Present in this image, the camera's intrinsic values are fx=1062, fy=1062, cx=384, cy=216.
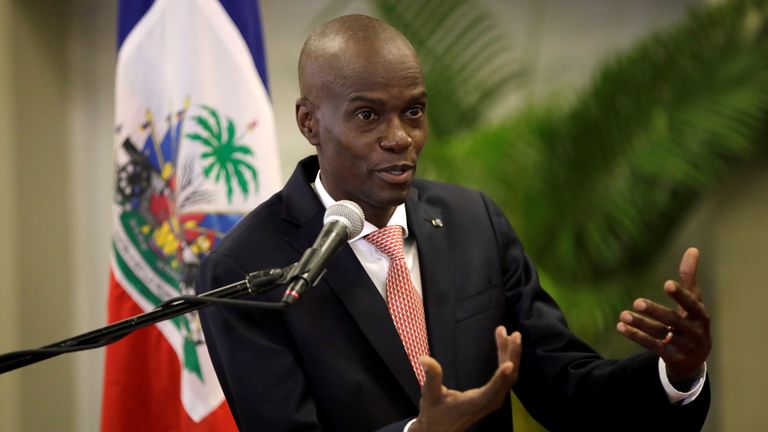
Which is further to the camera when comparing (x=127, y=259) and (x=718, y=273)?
(x=718, y=273)

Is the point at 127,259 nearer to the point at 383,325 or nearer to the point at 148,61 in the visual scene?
the point at 148,61

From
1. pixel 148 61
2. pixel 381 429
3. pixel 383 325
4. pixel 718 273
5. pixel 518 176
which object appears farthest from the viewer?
pixel 718 273

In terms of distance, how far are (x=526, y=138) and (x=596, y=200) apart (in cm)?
46

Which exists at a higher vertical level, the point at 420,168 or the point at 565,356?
the point at 420,168

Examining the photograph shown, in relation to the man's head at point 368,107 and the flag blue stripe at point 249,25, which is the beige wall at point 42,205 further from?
the man's head at point 368,107

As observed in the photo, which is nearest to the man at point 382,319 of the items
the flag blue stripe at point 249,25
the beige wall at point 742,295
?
the flag blue stripe at point 249,25

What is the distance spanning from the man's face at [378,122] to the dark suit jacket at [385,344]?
18 centimetres

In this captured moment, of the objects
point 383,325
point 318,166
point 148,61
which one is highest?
point 148,61

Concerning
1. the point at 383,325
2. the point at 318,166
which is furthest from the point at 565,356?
the point at 318,166

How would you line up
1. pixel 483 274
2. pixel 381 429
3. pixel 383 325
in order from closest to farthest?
pixel 381 429, pixel 383 325, pixel 483 274

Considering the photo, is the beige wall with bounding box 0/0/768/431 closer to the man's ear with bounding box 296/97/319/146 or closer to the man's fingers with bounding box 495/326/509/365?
the man's ear with bounding box 296/97/319/146

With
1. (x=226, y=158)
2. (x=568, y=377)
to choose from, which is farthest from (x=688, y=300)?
(x=226, y=158)

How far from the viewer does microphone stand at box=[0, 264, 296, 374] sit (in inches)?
75.8

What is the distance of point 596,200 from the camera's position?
511 cm
